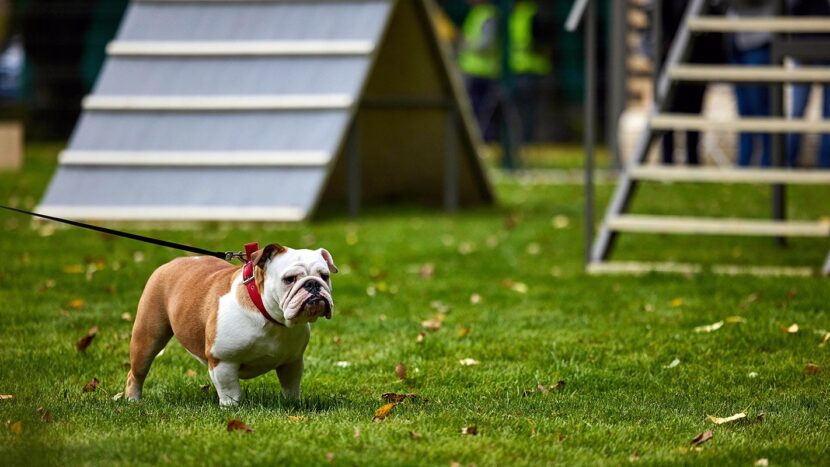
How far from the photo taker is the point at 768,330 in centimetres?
555

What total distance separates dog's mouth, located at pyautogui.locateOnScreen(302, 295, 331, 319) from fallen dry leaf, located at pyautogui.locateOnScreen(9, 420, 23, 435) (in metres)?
0.83

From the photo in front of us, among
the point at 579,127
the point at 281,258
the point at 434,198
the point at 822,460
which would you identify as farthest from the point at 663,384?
the point at 579,127

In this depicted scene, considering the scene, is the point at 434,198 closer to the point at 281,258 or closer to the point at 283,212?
the point at 283,212

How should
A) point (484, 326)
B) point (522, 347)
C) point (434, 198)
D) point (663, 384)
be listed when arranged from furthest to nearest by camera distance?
point (434, 198), point (484, 326), point (522, 347), point (663, 384)

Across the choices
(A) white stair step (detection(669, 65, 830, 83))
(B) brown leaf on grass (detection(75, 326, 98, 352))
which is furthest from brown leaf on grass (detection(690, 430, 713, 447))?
(A) white stair step (detection(669, 65, 830, 83))

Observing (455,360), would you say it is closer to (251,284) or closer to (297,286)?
(251,284)

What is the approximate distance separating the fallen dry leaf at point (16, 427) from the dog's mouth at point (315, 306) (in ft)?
2.72

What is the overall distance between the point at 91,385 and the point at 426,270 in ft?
10.4

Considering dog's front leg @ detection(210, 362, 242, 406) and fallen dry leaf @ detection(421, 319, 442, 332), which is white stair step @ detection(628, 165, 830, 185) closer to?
fallen dry leaf @ detection(421, 319, 442, 332)

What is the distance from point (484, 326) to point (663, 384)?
4.25 ft

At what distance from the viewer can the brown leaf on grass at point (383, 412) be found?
396 centimetres

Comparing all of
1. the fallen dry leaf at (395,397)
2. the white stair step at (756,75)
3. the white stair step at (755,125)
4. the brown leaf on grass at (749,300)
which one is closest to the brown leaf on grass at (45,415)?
the fallen dry leaf at (395,397)

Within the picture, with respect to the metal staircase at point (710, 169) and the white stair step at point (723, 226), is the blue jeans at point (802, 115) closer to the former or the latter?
the metal staircase at point (710, 169)

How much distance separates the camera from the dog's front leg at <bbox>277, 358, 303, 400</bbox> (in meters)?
4.20
